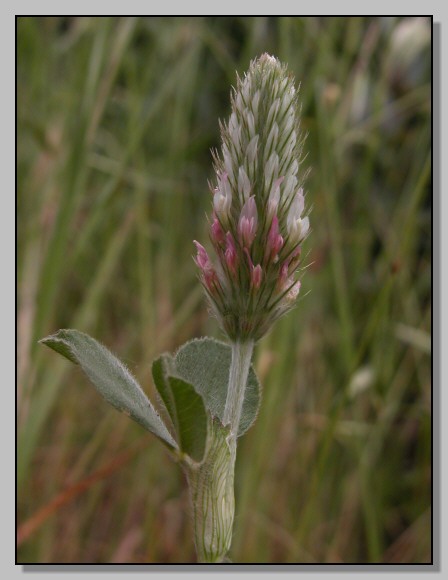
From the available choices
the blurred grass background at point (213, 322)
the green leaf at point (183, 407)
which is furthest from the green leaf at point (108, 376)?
the blurred grass background at point (213, 322)

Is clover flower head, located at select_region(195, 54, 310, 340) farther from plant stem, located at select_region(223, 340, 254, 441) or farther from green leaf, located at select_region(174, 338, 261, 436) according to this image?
green leaf, located at select_region(174, 338, 261, 436)

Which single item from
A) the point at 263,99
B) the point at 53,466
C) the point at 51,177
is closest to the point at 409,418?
the point at 53,466

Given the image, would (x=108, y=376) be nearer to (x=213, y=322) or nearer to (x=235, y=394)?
(x=235, y=394)

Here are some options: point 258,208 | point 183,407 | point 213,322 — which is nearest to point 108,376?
point 183,407

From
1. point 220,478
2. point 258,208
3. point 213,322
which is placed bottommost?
point 220,478

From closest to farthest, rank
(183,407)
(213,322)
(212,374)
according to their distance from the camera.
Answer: (183,407), (212,374), (213,322)

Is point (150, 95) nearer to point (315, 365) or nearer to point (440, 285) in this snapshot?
point (315, 365)
